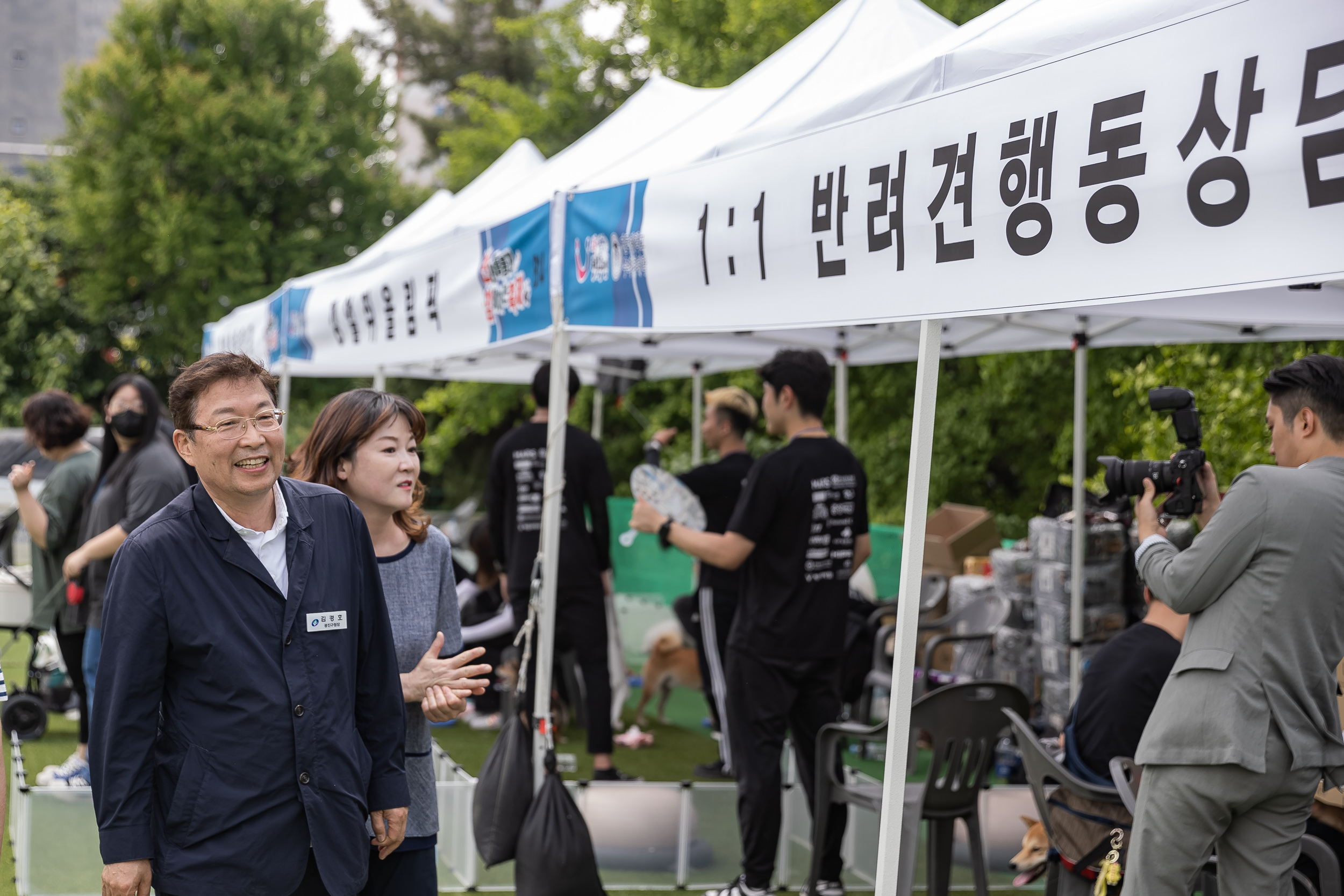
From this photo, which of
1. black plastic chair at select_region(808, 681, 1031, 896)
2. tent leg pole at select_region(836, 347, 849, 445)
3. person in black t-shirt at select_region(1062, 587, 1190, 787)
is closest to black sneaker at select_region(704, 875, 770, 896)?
black plastic chair at select_region(808, 681, 1031, 896)

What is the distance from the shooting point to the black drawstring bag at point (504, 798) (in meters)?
3.82

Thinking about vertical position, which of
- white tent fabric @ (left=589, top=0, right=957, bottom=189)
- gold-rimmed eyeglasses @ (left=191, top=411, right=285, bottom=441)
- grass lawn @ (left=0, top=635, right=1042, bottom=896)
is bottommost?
grass lawn @ (left=0, top=635, right=1042, bottom=896)

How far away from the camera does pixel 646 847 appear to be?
443 centimetres

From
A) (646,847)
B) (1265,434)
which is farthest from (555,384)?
(1265,434)

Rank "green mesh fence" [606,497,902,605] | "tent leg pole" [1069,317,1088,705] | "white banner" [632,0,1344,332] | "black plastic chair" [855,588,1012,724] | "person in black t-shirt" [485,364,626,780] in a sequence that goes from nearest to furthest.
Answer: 1. "white banner" [632,0,1344,332]
2. "tent leg pole" [1069,317,1088,705]
3. "person in black t-shirt" [485,364,626,780]
4. "black plastic chair" [855,588,1012,724]
5. "green mesh fence" [606,497,902,605]

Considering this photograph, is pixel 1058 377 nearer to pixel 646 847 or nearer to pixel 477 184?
pixel 477 184

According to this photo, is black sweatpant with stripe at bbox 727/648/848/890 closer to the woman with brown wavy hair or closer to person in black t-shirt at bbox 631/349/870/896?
person in black t-shirt at bbox 631/349/870/896

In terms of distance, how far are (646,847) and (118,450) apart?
2.86 m

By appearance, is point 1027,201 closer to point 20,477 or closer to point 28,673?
point 20,477

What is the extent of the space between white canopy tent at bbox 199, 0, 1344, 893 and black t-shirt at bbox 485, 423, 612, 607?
163cm

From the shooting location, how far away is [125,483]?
498 cm

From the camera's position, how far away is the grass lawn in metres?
4.16

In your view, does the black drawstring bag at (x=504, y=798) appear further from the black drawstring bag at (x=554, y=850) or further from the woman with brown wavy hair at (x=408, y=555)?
the woman with brown wavy hair at (x=408, y=555)

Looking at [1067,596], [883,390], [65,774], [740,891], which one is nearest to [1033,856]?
[740,891]
